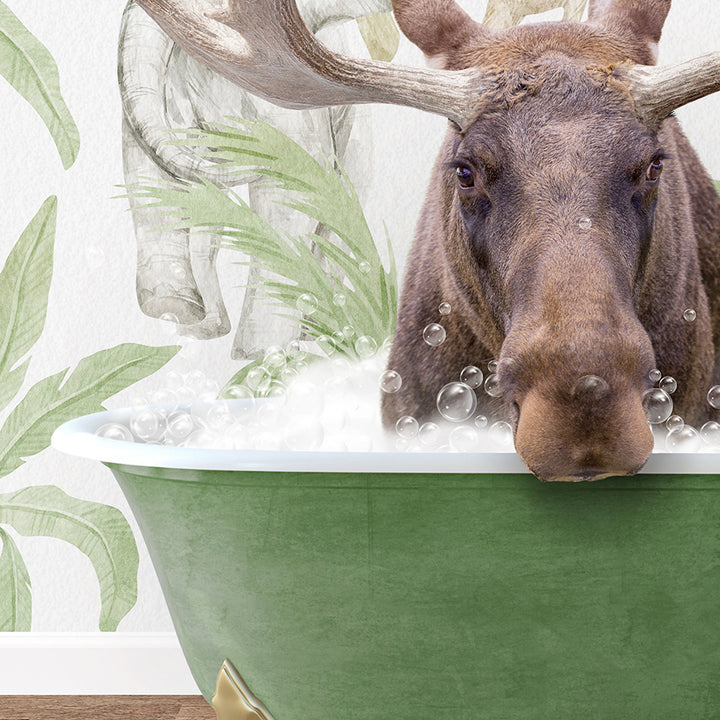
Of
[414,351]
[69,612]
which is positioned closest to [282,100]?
[414,351]

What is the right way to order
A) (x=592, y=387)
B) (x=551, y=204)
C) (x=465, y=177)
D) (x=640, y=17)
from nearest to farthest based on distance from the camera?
(x=592, y=387), (x=551, y=204), (x=465, y=177), (x=640, y=17)

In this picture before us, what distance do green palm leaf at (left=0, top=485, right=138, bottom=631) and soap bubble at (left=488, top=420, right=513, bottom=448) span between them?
Answer: 3.02 feet

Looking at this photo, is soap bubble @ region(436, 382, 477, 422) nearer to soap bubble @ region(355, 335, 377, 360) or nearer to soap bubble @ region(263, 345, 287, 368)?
soap bubble @ region(263, 345, 287, 368)

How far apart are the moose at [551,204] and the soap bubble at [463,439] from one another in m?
0.12

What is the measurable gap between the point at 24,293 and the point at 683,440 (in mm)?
1330

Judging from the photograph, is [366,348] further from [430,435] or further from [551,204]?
[551,204]

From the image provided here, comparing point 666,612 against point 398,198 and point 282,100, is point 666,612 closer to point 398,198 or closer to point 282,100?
point 282,100

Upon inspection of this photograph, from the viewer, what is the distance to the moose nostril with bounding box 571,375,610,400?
81 cm

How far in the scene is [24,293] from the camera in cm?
177

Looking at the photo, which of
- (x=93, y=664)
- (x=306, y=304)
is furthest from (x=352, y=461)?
(x=93, y=664)

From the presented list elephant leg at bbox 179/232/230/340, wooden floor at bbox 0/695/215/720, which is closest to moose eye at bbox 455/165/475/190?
elephant leg at bbox 179/232/230/340

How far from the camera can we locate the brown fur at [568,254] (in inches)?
32.4

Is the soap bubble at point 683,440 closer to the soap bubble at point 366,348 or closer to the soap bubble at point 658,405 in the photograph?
the soap bubble at point 658,405

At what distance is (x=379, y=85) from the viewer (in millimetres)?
1037
